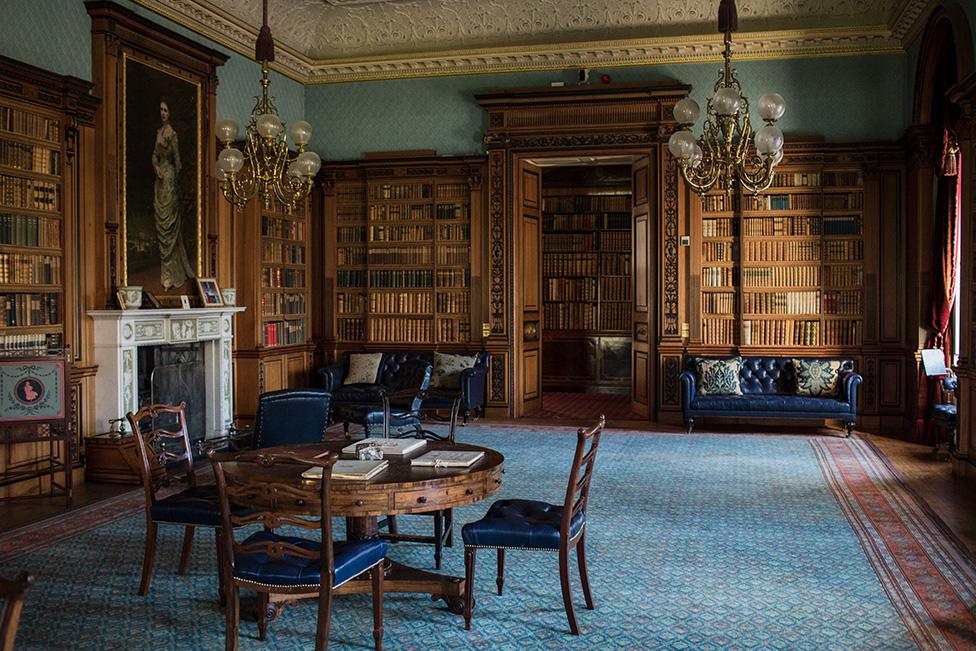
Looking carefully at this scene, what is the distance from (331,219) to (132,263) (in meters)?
4.17

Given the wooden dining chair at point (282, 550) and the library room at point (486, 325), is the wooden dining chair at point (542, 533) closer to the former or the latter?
the library room at point (486, 325)

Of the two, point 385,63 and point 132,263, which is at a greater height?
point 385,63

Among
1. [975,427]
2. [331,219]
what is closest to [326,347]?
[331,219]

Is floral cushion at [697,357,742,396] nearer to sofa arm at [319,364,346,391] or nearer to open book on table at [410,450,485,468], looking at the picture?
sofa arm at [319,364,346,391]

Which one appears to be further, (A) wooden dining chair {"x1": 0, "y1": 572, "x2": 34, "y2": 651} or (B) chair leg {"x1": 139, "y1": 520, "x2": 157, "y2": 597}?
(B) chair leg {"x1": 139, "y1": 520, "x2": 157, "y2": 597}

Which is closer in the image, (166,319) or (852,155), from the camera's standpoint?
(166,319)

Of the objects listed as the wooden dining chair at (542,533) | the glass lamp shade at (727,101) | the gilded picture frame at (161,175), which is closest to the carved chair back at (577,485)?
the wooden dining chair at (542,533)

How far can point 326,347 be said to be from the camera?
12.4m

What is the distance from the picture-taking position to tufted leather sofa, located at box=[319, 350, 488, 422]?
10.9 meters

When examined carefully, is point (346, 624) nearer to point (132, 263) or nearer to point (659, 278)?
point (132, 263)

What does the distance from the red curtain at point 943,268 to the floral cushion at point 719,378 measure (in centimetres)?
199

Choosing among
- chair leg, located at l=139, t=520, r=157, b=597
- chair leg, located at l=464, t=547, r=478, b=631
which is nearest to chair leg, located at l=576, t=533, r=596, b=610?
chair leg, located at l=464, t=547, r=478, b=631

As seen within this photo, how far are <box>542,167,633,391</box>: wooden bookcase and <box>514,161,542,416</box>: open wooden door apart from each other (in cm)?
278

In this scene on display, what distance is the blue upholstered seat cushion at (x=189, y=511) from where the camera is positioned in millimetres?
4590
